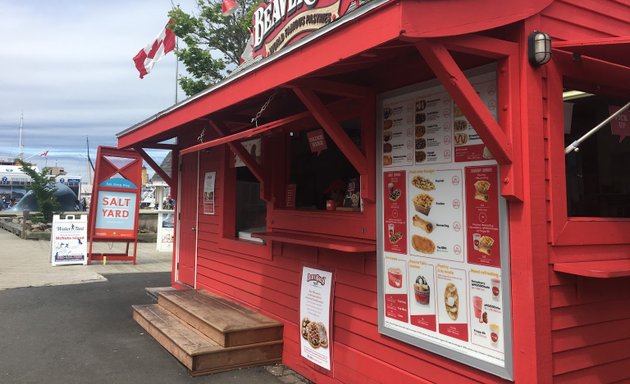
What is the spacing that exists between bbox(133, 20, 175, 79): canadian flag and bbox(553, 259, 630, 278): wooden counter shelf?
832cm

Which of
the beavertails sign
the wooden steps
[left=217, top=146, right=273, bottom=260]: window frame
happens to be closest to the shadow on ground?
the wooden steps

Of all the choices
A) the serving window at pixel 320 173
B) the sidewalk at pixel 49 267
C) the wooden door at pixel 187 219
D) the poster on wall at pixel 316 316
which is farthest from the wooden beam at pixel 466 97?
the sidewalk at pixel 49 267

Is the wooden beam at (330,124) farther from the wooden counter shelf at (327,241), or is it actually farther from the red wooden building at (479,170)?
the wooden counter shelf at (327,241)

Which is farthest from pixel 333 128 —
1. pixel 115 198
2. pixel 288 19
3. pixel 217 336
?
pixel 115 198

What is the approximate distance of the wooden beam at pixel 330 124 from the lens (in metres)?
3.47

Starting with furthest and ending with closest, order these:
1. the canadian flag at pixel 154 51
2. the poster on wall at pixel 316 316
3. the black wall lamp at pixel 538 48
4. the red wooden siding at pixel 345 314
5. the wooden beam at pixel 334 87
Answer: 1. the canadian flag at pixel 154 51
2. the poster on wall at pixel 316 316
3. the wooden beam at pixel 334 87
4. the red wooden siding at pixel 345 314
5. the black wall lamp at pixel 538 48

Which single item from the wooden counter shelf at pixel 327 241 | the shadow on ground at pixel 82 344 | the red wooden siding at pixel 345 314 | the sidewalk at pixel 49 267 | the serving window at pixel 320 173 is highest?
the serving window at pixel 320 173

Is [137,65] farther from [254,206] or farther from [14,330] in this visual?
[14,330]

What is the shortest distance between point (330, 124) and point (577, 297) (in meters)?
1.99

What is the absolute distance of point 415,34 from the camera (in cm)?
224

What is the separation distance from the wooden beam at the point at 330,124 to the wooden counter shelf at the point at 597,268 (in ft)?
5.22

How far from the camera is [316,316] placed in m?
4.33

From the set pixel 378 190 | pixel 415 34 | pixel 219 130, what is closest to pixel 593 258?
pixel 378 190

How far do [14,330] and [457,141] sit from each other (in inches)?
232
